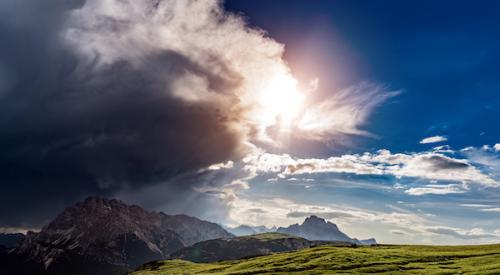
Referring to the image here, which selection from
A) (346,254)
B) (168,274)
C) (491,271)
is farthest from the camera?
(168,274)

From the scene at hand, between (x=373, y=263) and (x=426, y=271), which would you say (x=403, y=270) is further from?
(x=373, y=263)

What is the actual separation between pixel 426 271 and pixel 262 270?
155 feet

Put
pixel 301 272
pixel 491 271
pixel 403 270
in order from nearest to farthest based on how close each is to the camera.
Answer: pixel 491 271 → pixel 403 270 → pixel 301 272

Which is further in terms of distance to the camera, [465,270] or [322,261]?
[322,261]

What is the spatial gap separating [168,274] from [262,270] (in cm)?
7270

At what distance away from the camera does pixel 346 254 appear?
12044 cm

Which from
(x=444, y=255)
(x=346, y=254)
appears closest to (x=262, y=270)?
(x=346, y=254)

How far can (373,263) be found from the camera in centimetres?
10006

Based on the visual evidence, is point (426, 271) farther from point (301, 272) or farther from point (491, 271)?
point (301, 272)

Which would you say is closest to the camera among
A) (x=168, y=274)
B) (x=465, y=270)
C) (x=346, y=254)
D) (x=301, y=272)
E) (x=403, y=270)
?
(x=465, y=270)

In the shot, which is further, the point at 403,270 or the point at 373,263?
the point at 373,263

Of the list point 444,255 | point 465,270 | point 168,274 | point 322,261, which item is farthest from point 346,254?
point 168,274

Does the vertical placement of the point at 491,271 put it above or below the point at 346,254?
below

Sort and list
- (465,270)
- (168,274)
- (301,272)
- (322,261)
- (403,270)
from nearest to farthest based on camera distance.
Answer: (465,270) → (403,270) → (301,272) → (322,261) → (168,274)
